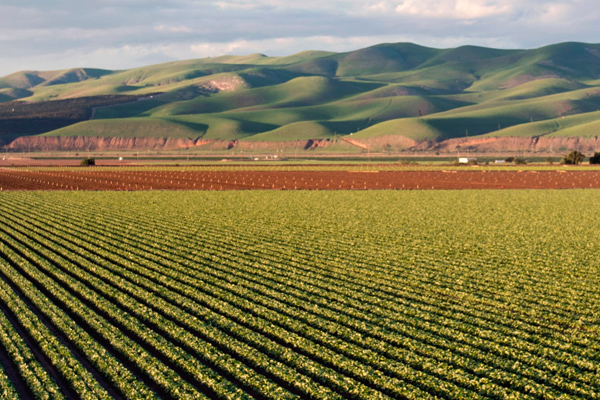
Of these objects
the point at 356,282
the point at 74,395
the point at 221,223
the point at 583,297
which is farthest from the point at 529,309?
the point at 221,223

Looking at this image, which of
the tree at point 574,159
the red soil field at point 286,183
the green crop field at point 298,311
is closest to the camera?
the green crop field at point 298,311

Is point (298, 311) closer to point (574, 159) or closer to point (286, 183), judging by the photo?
point (286, 183)

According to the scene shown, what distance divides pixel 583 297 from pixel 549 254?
7.84 metres

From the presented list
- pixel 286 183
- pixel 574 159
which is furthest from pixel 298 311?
pixel 574 159

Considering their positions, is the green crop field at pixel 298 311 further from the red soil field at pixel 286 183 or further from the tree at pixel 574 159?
the tree at pixel 574 159

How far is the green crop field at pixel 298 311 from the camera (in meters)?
12.5

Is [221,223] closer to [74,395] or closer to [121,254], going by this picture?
[121,254]

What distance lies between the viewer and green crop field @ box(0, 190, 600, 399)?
493 inches

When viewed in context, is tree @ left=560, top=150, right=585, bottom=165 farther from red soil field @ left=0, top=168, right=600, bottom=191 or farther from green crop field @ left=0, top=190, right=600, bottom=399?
green crop field @ left=0, top=190, right=600, bottom=399

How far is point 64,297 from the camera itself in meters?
18.3

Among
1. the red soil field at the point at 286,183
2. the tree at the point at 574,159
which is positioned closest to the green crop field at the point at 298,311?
the red soil field at the point at 286,183

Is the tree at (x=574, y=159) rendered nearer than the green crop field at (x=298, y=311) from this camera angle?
No

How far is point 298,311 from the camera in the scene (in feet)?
56.0

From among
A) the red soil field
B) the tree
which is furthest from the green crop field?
the tree
